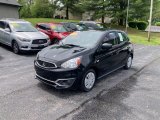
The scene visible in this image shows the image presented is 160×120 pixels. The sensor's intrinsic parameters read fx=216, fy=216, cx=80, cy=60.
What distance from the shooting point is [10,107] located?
479cm

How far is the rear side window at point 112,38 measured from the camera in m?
6.83

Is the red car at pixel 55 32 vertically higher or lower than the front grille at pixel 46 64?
higher

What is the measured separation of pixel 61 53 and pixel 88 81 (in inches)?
41.8

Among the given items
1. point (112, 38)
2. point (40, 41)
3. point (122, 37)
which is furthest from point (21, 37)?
point (112, 38)

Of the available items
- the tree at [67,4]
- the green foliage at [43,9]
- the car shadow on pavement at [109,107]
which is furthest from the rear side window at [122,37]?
the green foliage at [43,9]

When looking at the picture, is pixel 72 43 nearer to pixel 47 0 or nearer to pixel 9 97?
pixel 9 97

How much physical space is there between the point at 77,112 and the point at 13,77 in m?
3.15

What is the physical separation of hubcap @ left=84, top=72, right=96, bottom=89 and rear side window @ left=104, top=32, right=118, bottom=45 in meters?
1.28

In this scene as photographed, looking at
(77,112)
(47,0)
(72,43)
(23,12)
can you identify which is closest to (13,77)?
(72,43)

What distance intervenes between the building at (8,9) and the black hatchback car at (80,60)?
20856 millimetres

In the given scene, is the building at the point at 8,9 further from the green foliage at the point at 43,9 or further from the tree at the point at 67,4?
the green foliage at the point at 43,9

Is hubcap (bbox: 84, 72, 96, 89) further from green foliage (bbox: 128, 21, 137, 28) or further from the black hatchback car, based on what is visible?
green foliage (bbox: 128, 21, 137, 28)

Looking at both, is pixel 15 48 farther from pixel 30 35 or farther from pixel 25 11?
pixel 25 11

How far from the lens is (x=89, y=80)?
19.5 feet
